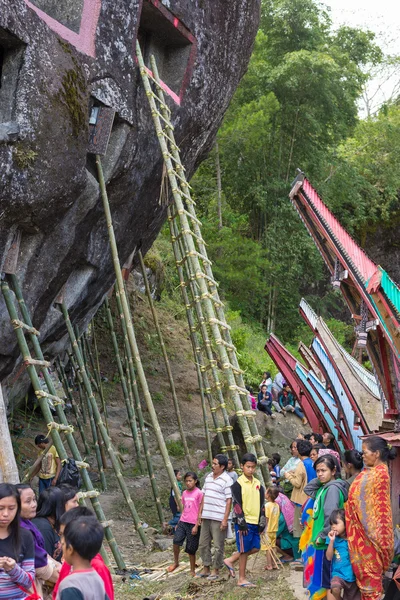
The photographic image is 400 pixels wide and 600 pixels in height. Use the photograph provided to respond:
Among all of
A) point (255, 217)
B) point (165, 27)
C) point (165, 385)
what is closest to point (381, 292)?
point (165, 27)

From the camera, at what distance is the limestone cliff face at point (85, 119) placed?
585 centimetres

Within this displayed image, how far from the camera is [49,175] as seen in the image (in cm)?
605

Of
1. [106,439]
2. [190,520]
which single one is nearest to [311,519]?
[190,520]

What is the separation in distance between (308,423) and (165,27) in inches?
284

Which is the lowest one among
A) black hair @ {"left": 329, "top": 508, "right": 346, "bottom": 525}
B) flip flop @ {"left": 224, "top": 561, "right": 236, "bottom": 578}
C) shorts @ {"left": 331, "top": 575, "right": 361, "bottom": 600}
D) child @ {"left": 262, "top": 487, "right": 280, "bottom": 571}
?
flip flop @ {"left": 224, "top": 561, "right": 236, "bottom": 578}

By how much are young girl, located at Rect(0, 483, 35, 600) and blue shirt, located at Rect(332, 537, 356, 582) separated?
Answer: 6.78ft

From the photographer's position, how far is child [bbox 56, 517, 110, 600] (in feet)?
8.56

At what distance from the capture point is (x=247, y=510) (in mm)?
5516

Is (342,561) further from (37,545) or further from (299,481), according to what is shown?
(37,545)

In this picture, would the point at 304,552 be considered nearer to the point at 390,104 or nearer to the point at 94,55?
the point at 94,55

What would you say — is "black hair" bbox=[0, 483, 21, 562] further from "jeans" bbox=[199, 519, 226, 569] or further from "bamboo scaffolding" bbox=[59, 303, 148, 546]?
"bamboo scaffolding" bbox=[59, 303, 148, 546]

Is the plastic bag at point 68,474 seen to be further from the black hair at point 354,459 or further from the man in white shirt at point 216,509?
the black hair at point 354,459

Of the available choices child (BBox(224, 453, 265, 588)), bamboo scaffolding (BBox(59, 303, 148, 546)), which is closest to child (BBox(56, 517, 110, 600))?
child (BBox(224, 453, 265, 588))

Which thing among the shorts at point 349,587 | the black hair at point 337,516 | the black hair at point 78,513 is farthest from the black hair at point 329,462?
the black hair at point 78,513
